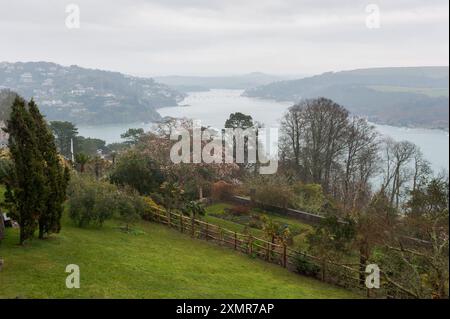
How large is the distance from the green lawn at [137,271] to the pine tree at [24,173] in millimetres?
970

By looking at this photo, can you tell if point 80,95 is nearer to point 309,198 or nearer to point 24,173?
point 309,198

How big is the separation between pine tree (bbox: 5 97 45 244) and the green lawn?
97 cm

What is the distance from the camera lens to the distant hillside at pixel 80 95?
337 ft

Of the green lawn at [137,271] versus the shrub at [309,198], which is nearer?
the green lawn at [137,271]

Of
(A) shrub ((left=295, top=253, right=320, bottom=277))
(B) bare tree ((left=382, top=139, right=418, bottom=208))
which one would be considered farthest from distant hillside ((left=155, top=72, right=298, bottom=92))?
(A) shrub ((left=295, top=253, right=320, bottom=277))

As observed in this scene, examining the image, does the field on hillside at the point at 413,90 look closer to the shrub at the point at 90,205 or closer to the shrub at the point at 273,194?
the shrub at the point at 273,194

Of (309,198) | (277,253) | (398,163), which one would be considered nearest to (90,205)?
(277,253)

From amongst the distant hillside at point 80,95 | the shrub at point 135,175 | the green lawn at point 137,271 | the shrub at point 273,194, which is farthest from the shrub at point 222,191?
the distant hillside at point 80,95

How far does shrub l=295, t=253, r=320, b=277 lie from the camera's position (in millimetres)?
15297

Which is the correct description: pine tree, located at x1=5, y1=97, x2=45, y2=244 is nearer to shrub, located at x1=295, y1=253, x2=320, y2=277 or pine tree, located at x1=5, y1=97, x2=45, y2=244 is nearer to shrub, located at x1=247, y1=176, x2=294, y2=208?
shrub, located at x1=295, y1=253, x2=320, y2=277

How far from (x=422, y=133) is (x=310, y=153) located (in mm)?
27124

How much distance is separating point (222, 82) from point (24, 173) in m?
131

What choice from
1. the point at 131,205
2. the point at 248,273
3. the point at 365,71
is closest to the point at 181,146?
the point at 131,205

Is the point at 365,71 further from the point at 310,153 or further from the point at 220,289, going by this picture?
the point at 220,289
